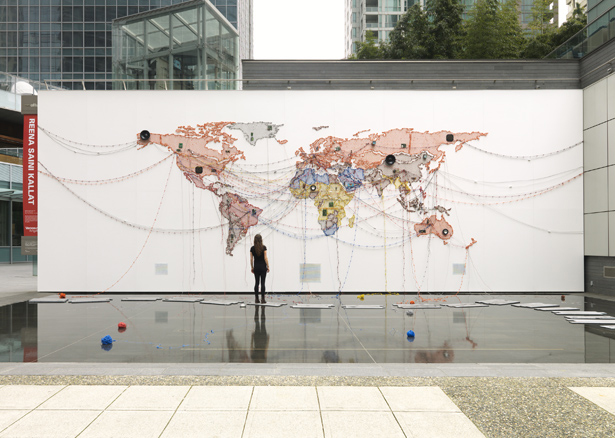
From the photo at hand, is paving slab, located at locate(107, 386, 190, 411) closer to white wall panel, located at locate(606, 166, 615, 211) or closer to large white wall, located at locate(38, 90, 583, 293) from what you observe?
large white wall, located at locate(38, 90, 583, 293)

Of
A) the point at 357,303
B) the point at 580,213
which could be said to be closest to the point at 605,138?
the point at 580,213

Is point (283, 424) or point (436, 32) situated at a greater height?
point (436, 32)

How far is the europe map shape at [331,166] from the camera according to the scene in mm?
12578

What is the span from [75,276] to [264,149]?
Result: 552 centimetres

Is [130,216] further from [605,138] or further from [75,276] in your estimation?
[605,138]

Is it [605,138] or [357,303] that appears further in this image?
[605,138]

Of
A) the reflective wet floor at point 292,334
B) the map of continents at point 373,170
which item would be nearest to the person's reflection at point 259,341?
the reflective wet floor at point 292,334

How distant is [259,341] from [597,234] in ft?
30.4

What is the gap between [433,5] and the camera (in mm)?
25141

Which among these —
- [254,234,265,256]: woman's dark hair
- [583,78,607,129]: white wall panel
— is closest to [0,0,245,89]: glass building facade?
[583,78,607,129]: white wall panel

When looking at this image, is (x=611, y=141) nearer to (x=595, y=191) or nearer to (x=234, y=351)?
(x=595, y=191)

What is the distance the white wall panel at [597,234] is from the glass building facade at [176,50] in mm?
9514

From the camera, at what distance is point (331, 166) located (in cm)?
1265

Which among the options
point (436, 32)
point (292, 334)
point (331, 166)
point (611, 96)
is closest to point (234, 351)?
point (292, 334)
